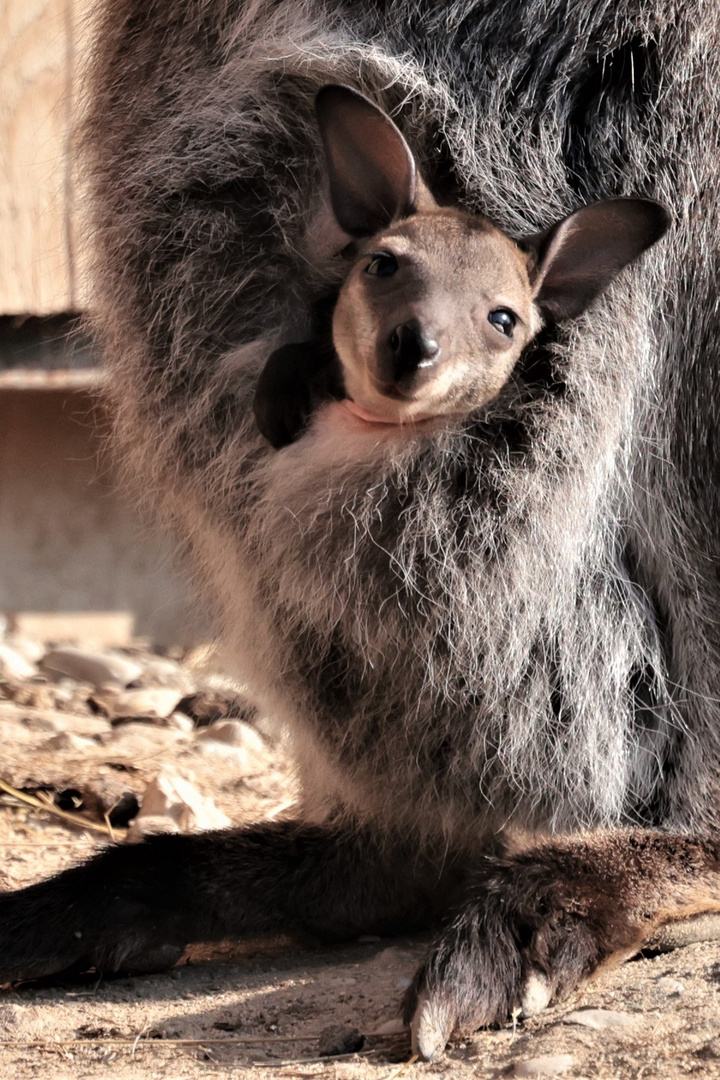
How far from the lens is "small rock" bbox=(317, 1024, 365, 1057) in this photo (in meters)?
2.06

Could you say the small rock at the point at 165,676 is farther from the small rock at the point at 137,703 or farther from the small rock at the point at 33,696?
the small rock at the point at 33,696

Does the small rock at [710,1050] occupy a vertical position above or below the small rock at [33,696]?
above

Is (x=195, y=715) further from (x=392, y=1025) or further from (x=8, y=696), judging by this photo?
(x=392, y=1025)

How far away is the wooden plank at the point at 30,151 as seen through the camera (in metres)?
3.89

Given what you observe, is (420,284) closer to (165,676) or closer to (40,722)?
(40,722)

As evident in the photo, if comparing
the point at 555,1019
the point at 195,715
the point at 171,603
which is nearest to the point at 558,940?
the point at 555,1019

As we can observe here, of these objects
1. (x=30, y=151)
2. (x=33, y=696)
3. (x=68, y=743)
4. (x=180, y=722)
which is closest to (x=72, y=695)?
(x=33, y=696)

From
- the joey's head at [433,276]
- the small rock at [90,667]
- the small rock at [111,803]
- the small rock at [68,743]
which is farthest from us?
the small rock at [90,667]

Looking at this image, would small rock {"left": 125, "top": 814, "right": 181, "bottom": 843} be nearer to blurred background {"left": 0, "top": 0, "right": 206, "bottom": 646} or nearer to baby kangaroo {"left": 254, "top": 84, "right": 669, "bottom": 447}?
blurred background {"left": 0, "top": 0, "right": 206, "bottom": 646}

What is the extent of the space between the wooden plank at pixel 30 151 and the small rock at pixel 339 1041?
228 cm

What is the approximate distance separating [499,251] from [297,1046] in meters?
1.16

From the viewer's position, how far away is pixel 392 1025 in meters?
2.16

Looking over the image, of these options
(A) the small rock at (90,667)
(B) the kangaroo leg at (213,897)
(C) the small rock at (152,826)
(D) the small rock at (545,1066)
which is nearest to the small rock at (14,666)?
(A) the small rock at (90,667)

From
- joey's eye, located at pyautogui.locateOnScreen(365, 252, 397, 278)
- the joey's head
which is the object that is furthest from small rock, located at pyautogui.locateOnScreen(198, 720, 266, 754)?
joey's eye, located at pyautogui.locateOnScreen(365, 252, 397, 278)
